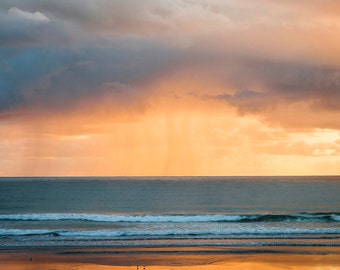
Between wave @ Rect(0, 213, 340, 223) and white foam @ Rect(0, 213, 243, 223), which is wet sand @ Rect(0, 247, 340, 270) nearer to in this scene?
wave @ Rect(0, 213, 340, 223)

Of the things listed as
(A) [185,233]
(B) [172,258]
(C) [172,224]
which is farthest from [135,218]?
(B) [172,258]

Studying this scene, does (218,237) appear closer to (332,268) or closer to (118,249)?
(118,249)

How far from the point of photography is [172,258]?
90.1 feet

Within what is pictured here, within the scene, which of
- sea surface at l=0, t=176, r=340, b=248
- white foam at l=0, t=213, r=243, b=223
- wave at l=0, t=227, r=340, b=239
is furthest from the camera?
white foam at l=0, t=213, r=243, b=223

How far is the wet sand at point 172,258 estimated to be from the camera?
25156 mm

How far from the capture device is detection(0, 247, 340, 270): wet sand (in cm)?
2516

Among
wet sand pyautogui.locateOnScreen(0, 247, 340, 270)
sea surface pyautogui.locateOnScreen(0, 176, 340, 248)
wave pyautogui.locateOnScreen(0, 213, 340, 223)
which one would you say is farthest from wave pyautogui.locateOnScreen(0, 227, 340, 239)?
wave pyautogui.locateOnScreen(0, 213, 340, 223)

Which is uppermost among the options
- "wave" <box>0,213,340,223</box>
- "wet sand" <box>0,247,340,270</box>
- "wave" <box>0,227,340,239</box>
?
"wave" <box>0,213,340,223</box>

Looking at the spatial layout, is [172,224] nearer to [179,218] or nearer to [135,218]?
[179,218]


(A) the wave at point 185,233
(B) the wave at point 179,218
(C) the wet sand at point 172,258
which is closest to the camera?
(C) the wet sand at point 172,258

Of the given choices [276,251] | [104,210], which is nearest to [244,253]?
[276,251]

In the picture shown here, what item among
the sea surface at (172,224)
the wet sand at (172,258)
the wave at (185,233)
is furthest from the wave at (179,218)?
the wet sand at (172,258)

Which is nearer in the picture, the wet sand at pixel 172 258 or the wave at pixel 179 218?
the wet sand at pixel 172 258

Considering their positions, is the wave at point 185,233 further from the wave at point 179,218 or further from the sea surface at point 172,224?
the wave at point 179,218
